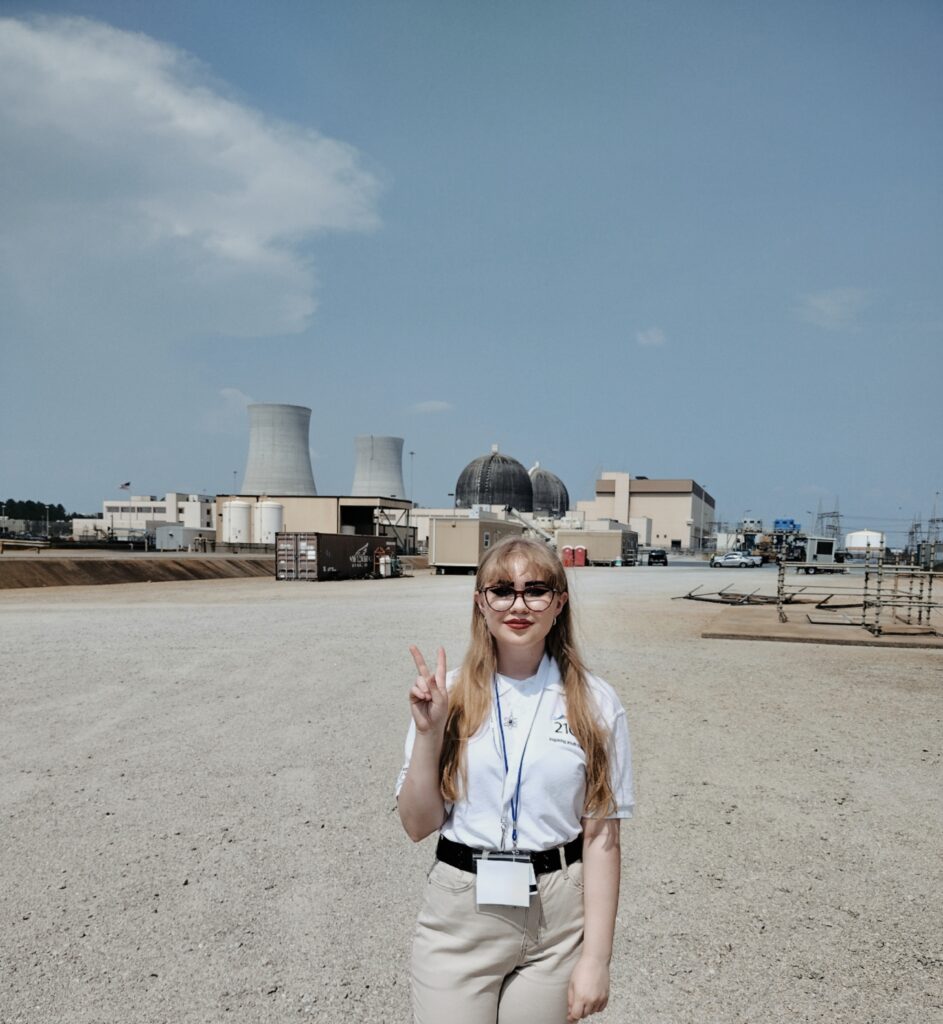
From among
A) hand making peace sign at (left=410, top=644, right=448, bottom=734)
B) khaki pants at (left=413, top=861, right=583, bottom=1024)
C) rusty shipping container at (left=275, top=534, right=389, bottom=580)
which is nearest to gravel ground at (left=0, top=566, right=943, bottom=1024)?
hand making peace sign at (left=410, top=644, right=448, bottom=734)

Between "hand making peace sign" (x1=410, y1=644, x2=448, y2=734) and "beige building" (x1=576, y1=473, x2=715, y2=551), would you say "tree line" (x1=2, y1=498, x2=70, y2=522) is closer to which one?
"beige building" (x1=576, y1=473, x2=715, y2=551)

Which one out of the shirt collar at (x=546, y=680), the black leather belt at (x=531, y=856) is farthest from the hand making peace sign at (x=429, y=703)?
the black leather belt at (x=531, y=856)

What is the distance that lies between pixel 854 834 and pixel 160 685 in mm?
7763

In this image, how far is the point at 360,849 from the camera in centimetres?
478

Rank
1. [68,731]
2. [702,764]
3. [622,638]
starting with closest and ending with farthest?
[702,764] → [68,731] → [622,638]

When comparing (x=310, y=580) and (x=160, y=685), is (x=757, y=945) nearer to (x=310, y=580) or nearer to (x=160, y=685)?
(x=160, y=685)

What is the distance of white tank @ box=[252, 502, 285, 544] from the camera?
2350 inches

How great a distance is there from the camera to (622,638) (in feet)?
47.1

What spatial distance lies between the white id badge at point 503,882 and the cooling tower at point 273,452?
72790mm

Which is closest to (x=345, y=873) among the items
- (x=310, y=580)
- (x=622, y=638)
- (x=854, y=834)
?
(x=854, y=834)

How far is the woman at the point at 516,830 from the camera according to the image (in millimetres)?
2076

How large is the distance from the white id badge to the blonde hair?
204mm

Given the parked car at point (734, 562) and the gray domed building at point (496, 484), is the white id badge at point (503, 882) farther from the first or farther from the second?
the gray domed building at point (496, 484)

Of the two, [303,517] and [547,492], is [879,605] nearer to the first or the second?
[303,517]
